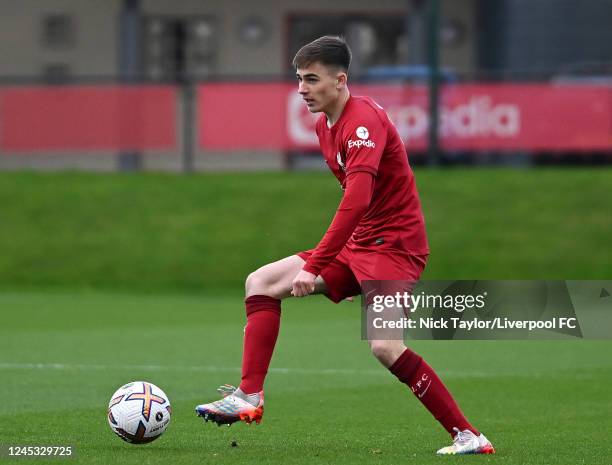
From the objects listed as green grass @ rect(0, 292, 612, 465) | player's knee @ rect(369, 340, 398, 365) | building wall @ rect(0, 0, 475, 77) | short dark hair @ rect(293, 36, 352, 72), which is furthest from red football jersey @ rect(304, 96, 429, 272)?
building wall @ rect(0, 0, 475, 77)

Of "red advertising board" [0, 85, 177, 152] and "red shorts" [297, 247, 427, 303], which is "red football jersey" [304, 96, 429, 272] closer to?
"red shorts" [297, 247, 427, 303]

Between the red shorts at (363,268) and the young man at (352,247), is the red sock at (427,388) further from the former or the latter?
the red shorts at (363,268)

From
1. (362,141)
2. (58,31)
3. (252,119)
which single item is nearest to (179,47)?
(58,31)

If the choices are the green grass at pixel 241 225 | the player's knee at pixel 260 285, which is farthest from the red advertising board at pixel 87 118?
the player's knee at pixel 260 285

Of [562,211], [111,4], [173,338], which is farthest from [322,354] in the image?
[111,4]

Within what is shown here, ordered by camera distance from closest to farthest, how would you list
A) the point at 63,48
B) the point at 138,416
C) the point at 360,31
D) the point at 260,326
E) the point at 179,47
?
1. the point at 138,416
2. the point at 260,326
3. the point at 63,48
4. the point at 179,47
5. the point at 360,31

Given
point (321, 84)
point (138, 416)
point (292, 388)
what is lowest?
point (292, 388)

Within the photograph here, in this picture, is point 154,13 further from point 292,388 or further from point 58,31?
point 292,388

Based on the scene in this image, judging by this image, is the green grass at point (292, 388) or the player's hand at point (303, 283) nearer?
the player's hand at point (303, 283)

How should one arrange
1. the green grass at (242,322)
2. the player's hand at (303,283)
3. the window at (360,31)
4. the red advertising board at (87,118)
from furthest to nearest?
1. the window at (360,31)
2. the red advertising board at (87,118)
3. the green grass at (242,322)
4. the player's hand at (303,283)

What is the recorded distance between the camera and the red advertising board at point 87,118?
2203 cm

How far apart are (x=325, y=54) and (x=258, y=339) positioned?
1494 millimetres

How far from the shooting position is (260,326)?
293 inches

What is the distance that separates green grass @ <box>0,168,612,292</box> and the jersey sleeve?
11878 mm
